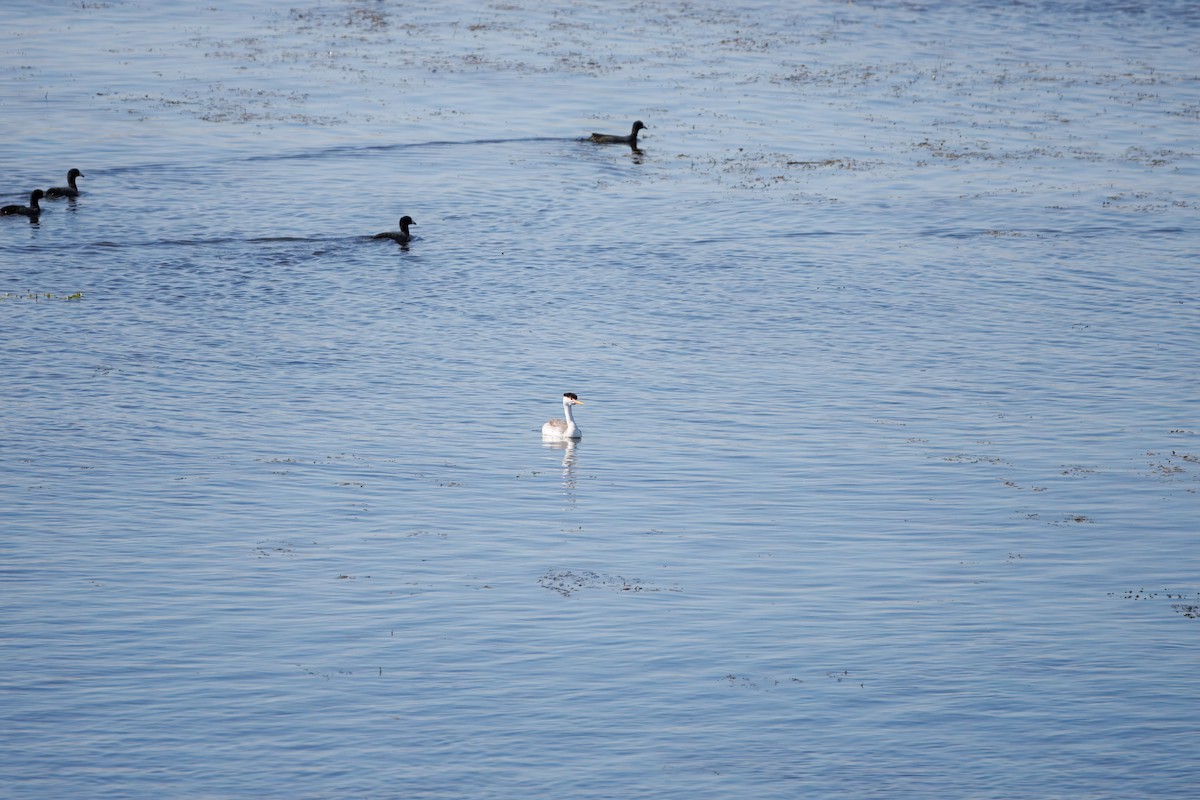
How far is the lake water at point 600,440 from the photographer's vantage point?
62.5 ft

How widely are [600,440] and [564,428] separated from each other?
0.96 meters

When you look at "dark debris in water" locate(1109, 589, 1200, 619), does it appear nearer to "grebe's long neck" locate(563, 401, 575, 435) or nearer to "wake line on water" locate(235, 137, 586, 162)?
"grebe's long neck" locate(563, 401, 575, 435)

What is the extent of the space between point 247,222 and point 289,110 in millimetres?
15744

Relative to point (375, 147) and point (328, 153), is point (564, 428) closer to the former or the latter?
point (328, 153)

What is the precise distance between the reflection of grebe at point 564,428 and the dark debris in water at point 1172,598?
11.1 metres

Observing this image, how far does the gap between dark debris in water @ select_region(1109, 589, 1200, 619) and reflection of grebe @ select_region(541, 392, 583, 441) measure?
11.1 metres

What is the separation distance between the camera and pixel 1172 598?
2297 cm

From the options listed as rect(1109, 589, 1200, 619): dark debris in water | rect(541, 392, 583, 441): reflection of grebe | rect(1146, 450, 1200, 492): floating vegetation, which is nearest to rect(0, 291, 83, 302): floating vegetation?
rect(541, 392, 583, 441): reflection of grebe

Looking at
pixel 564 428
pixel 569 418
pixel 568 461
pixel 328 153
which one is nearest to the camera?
pixel 568 461

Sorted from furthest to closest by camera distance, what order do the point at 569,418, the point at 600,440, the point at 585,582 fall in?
1. the point at 600,440
2. the point at 569,418
3. the point at 585,582

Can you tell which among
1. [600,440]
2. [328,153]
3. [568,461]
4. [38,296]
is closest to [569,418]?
[600,440]

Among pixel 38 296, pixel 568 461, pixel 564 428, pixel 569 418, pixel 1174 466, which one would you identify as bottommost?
pixel 568 461

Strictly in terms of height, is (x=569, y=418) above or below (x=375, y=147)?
below

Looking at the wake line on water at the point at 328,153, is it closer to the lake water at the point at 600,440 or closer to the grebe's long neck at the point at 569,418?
the lake water at the point at 600,440
